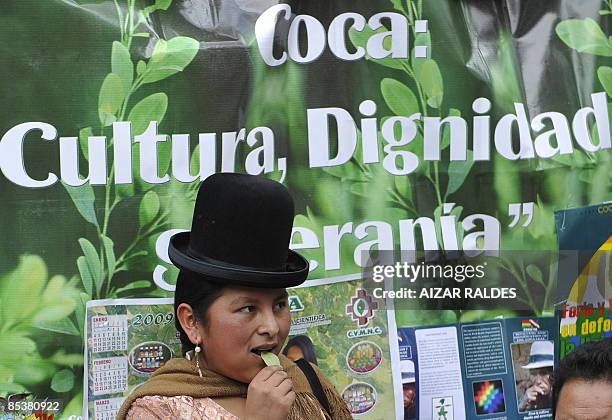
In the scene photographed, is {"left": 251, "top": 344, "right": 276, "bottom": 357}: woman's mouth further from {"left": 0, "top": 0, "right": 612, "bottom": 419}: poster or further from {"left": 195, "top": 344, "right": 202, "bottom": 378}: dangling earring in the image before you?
{"left": 0, "top": 0, "right": 612, "bottom": 419}: poster

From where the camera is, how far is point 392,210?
3199 millimetres

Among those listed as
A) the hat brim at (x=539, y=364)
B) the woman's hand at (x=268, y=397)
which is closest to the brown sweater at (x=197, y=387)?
the woman's hand at (x=268, y=397)

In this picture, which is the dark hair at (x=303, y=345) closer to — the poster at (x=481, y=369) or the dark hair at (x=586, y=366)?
the poster at (x=481, y=369)

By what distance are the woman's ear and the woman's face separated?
0.09 feet

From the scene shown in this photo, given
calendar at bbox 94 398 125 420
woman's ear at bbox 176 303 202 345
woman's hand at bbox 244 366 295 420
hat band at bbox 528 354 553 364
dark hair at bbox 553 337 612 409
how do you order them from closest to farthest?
woman's hand at bbox 244 366 295 420 → woman's ear at bbox 176 303 202 345 → dark hair at bbox 553 337 612 409 → calendar at bbox 94 398 125 420 → hat band at bbox 528 354 553 364

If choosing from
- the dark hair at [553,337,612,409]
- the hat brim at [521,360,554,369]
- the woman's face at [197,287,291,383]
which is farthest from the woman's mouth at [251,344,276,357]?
the hat brim at [521,360,554,369]

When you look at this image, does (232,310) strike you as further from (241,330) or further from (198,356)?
(198,356)

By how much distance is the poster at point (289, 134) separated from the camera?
3049mm

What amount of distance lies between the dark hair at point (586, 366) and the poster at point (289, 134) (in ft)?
0.91

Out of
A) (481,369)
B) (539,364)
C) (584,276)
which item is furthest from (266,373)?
(584,276)

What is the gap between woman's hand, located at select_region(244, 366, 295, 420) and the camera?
225 centimetres

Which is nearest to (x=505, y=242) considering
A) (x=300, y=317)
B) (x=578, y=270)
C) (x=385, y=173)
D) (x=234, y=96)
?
(x=578, y=270)

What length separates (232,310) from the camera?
2.31 metres

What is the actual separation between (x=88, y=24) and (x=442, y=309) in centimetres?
159
